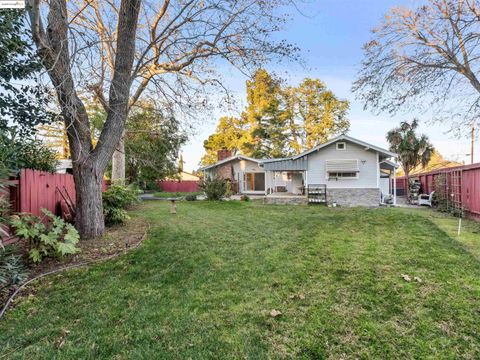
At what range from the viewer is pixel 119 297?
10.7ft

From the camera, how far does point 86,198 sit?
5711mm

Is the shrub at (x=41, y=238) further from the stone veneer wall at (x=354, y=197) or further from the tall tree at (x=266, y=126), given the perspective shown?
the tall tree at (x=266, y=126)

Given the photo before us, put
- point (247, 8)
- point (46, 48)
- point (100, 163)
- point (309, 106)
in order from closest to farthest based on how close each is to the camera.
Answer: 1. point (46, 48)
2. point (100, 163)
3. point (247, 8)
4. point (309, 106)

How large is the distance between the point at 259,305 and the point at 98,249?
12.0 ft

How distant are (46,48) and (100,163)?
235 cm

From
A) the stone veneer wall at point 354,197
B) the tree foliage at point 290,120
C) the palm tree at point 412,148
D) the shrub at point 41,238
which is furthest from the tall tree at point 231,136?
the shrub at point 41,238

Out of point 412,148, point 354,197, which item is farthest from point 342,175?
point 412,148

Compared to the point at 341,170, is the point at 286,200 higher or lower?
lower

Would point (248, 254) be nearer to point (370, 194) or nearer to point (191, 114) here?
point (191, 114)

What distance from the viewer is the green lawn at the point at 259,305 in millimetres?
2326

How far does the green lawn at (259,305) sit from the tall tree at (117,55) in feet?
7.57

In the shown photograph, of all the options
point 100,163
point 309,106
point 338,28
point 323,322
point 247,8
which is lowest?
point 323,322

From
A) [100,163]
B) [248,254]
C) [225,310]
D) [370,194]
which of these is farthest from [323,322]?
[370,194]

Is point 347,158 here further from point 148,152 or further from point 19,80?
point 19,80
